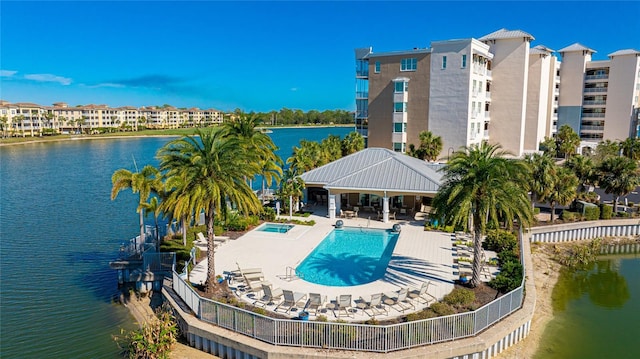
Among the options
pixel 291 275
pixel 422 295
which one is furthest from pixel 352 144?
pixel 422 295

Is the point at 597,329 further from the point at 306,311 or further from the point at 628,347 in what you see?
the point at 306,311

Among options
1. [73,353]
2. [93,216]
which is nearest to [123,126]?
[93,216]

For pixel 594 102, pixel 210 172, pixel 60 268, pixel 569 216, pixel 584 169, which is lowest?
pixel 60 268

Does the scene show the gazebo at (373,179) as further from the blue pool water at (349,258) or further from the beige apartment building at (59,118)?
the beige apartment building at (59,118)

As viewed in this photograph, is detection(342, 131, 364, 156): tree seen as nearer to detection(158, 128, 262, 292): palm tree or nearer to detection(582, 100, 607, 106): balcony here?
detection(158, 128, 262, 292): palm tree

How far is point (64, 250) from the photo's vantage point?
105 feet

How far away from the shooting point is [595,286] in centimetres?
2597

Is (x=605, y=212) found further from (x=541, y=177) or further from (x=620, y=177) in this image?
(x=541, y=177)

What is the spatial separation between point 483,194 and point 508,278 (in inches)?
160

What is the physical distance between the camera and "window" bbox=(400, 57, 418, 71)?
5403 centimetres

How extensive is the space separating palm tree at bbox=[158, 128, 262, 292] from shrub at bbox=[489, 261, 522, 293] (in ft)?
36.2

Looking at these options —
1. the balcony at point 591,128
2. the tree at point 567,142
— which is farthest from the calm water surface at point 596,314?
the balcony at point 591,128

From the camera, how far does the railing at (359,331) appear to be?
14969 mm

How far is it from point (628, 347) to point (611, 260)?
14.4 metres
